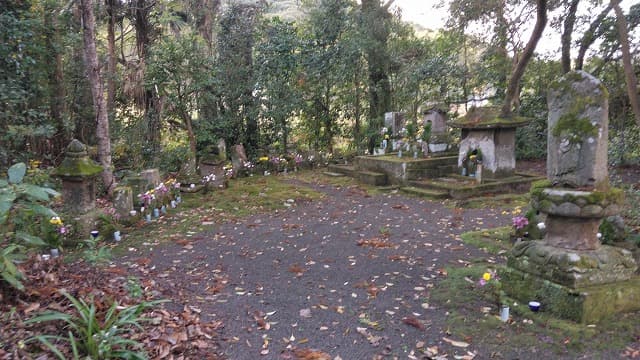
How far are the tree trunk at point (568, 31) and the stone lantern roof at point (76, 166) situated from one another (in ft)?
42.3

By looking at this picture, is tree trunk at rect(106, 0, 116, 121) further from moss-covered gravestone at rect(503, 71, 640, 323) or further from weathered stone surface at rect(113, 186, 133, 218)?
moss-covered gravestone at rect(503, 71, 640, 323)

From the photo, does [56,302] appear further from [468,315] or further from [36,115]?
[36,115]

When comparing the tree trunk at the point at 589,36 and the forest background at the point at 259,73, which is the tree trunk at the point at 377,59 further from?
the tree trunk at the point at 589,36

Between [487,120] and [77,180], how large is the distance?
327 inches

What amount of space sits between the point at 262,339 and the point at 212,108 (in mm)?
10546

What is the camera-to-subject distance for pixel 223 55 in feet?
43.1

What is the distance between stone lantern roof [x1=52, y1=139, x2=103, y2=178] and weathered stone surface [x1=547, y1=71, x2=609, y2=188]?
5.94 m

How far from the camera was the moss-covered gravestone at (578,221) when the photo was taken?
3.50m

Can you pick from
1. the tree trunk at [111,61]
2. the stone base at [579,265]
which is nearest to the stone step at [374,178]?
the tree trunk at [111,61]

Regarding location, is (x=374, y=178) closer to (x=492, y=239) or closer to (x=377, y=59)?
(x=492, y=239)

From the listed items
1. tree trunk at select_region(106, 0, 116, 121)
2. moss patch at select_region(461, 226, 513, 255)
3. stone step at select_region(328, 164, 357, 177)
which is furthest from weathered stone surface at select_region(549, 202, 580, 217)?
tree trunk at select_region(106, 0, 116, 121)

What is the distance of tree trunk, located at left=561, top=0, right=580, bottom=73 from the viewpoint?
40.5 ft

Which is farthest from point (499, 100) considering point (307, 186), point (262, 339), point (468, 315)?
point (262, 339)

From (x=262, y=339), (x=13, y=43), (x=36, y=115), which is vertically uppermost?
(x=13, y=43)
